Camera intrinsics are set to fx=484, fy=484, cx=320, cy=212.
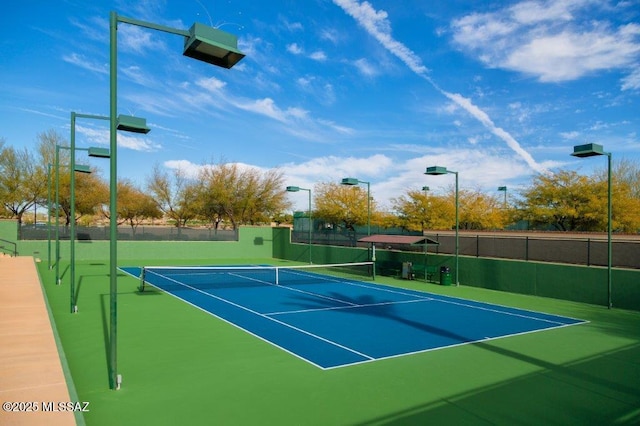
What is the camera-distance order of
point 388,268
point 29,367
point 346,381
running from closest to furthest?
point 29,367 < point 346,381 < point 388,268

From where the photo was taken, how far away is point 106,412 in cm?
679

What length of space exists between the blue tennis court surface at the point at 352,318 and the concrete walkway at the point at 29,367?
452 cm

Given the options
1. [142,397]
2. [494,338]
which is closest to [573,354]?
[494,338]

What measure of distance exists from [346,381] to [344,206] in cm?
3788

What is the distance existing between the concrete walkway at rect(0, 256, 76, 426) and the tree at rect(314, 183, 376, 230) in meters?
33.0

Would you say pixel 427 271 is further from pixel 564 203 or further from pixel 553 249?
pixel 564 203

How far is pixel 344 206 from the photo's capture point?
46.1 metres

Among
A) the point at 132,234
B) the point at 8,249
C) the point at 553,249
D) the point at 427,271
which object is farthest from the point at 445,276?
the point at 8,249

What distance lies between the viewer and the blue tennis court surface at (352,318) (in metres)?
11.0

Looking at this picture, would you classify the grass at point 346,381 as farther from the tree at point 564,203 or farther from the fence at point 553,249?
the tree at point 564,203

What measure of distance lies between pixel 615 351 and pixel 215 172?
49.7 metres

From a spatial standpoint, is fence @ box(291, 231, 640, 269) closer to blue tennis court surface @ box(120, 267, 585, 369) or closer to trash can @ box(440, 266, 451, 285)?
trash can @ box(440, 266, 451, 285)

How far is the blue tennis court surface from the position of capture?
11.0m

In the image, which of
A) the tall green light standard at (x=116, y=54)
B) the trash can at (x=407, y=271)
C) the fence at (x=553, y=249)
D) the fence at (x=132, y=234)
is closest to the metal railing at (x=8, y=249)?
the fence at (x=132, y=234)
